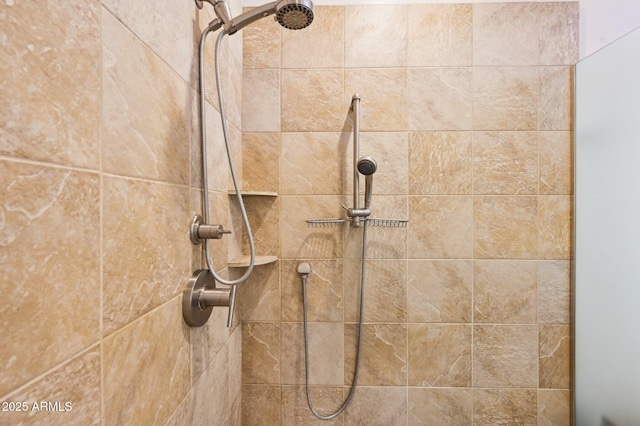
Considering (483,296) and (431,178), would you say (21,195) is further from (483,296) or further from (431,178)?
(483,296)

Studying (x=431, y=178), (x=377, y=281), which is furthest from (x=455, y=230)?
(x=377, y=281)

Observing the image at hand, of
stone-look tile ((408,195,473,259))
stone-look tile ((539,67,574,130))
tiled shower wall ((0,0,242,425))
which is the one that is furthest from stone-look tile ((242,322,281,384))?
stone-look tile ((539,67,574,130))

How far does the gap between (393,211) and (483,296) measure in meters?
0.52

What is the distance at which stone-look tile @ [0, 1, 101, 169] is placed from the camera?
0.99 feet

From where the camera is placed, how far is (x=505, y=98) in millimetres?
1161

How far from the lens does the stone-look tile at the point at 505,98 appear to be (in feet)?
3.81

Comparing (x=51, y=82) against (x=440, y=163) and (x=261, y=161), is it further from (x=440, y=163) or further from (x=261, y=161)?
(x=440, y=163)

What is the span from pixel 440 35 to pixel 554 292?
1175 millimetres

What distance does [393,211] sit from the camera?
117 centimetres

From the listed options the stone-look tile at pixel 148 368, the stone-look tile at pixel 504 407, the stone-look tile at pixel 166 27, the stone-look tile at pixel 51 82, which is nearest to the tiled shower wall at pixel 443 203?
the stone-look tile at pixel 504 407

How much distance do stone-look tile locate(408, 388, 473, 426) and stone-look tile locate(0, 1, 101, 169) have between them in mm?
1356

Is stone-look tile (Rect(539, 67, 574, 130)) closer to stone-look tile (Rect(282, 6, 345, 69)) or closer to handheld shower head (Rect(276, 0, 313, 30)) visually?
stone-look tile (Rect(282, 6, 345, 69))

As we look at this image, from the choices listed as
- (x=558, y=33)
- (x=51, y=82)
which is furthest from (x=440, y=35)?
(x=51, y=82)

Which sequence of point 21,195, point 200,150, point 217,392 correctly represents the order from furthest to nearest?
point 217,392
point 200,150
point 21,195
